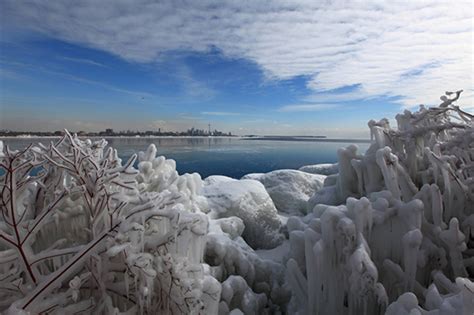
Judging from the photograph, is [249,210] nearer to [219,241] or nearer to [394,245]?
[219,241]

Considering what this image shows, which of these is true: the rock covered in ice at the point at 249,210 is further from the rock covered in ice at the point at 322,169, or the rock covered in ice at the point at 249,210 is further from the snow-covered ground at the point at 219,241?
the rock covered in ice at the point at 322,169

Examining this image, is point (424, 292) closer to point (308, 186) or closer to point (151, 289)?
point (151, 289)

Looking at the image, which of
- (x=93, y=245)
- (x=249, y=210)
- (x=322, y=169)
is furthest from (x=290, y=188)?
(x=93, y=245)

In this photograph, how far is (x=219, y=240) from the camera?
4023 millimetres

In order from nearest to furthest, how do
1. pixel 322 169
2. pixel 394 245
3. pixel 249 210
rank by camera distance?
pixel 394 245 → pixel 249 210 → pixel 322 169

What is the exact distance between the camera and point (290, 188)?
7023mm

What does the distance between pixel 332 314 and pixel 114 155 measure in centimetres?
310

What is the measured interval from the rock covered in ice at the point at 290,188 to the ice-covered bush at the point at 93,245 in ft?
13.3

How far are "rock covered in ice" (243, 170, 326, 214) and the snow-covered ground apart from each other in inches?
80.4

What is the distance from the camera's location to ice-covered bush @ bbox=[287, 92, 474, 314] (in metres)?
2.96

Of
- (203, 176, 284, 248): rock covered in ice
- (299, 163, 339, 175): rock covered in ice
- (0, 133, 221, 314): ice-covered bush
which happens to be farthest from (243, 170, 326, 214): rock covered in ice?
(0, 133, 221, 314): ice-covered bush

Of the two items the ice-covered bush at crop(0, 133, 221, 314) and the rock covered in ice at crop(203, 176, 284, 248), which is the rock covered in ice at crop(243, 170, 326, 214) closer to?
the rock covered in ice at crop(203, 176, 284, 248)

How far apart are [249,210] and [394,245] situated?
2507 millimetres

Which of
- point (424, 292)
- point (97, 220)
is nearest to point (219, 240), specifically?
point (97, 220)
